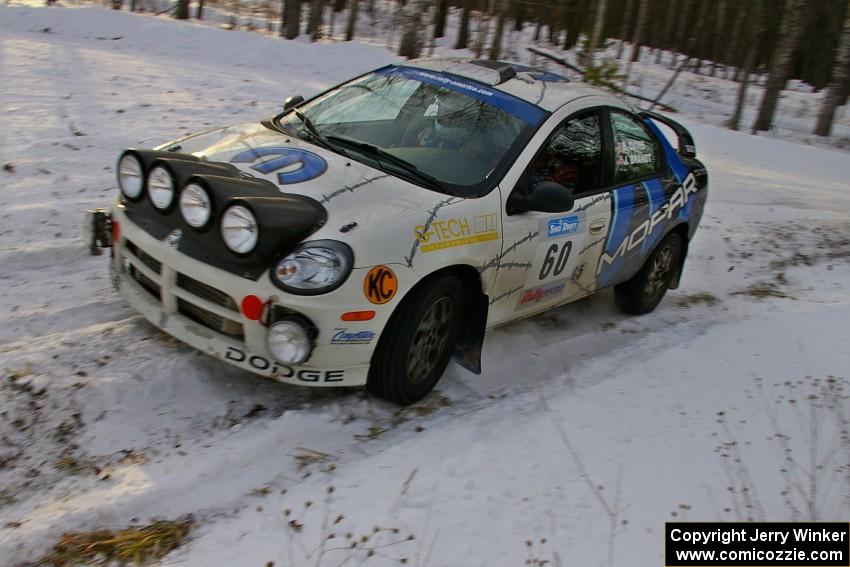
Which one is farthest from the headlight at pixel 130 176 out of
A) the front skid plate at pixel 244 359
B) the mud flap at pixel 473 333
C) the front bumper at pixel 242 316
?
the mud flap at pixel 473 333

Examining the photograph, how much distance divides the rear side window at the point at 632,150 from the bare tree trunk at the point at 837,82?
13063mm

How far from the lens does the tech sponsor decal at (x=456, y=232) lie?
386 cm

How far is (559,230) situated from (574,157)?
20.1 inches

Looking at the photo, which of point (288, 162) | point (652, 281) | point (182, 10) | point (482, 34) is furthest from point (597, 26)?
point (288, 162)

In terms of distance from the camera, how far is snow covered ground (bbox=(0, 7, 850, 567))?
317cm

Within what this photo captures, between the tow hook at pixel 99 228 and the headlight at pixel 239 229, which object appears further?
the tow hook at pixel 99 228

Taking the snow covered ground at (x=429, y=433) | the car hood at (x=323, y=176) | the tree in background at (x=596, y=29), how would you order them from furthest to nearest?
the tree in background at (x=596, y=29) → the car hood at (x=323, y=176) → the snow covered ground at (x=429, y=433)

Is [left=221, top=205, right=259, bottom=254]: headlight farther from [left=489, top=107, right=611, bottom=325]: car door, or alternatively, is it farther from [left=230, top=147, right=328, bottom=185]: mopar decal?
[left=489, top=107, right=611, bottom=325]: car door

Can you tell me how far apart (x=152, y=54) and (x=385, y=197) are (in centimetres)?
1118

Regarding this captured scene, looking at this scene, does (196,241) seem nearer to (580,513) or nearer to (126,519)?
(126,519)

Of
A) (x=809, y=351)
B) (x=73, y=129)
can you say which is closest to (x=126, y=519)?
(x=809, y=351)

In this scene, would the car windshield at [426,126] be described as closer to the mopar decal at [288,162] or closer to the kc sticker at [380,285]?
the mopar decal at [288,162]

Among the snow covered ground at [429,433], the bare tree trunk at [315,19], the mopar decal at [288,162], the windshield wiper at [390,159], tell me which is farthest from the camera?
the bare tree trunk at [315,19]

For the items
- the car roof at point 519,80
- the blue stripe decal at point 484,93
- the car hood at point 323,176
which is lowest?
the car hood at point 323,176
